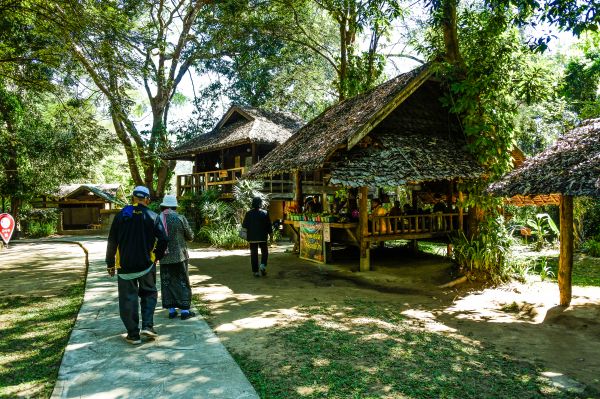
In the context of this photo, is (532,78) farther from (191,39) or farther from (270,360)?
(191,39)

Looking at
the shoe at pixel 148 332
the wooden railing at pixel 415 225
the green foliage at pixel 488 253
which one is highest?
the wooden railing at pixel 415 225

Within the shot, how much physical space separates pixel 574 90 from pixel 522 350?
53.9 feet

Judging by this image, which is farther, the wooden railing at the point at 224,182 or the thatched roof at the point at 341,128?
the wooden railing at the point at 224,182

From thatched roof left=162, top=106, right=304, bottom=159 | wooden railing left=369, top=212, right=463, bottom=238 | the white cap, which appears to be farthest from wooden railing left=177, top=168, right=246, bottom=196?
the white cap

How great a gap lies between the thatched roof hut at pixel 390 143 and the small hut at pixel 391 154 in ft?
0.07

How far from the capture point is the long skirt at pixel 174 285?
20.1 ft

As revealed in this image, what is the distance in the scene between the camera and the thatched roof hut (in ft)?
31.8

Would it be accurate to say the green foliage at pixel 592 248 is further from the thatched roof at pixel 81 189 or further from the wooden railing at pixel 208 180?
the thatched roof at pixel 81 189

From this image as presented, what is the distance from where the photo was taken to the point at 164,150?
22.4 m

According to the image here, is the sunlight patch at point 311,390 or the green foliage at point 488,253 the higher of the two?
the green foliage at point 488,253

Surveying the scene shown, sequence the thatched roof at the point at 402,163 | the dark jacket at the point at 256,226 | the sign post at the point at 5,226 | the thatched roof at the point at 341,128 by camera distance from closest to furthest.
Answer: the dark jacket at the point at 256,226
the thatched roof at the point at 402,163
the thatched roof at the point at 341,128
the sign post at the point at 5,226

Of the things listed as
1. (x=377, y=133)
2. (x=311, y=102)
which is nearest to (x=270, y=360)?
(x=377, y=133)

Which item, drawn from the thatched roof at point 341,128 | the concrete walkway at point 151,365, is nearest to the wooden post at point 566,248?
the thatched roof at point 341,128

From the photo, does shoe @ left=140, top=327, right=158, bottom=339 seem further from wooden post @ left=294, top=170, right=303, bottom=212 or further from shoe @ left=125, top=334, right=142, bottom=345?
wooden post @ left=294, top=170, right=303, bottom=212
